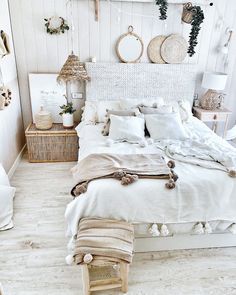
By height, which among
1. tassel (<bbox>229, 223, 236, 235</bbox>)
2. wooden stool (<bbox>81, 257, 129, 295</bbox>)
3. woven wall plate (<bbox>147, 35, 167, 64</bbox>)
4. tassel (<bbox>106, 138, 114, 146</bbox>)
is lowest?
wooden stool (<bbox>81, 257, 129, 295</bbox>)

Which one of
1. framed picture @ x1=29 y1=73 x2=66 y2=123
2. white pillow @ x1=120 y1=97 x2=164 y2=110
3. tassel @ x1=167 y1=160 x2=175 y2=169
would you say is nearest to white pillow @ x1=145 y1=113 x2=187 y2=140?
white pillow @ x1=120 y1=97 x2=164 y2=110

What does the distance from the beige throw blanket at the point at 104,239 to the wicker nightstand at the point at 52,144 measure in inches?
66.7

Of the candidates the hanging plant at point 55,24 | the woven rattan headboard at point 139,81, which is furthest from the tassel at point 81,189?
the hanging plant at point 55,24

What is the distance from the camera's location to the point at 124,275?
1.72 meters

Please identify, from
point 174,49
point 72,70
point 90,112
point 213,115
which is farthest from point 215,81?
point 72,70

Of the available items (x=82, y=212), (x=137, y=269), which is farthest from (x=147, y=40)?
(x=137, y=269)

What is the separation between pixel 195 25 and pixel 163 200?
239cm

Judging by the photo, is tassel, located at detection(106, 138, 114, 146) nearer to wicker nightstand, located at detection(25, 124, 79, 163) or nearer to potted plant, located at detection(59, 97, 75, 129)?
wicker nightstand, located at detection(25, 124, 79, 163)

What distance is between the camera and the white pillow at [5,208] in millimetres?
2322

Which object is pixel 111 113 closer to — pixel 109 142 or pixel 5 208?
pixel 109 142

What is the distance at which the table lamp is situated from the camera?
3320mm

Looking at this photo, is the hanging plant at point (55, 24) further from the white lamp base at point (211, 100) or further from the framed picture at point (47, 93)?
the white lamp base at point (211, 100)

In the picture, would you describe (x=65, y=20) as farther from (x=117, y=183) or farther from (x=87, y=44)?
(x=117, y=183)

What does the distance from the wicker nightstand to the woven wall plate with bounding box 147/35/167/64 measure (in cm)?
146
